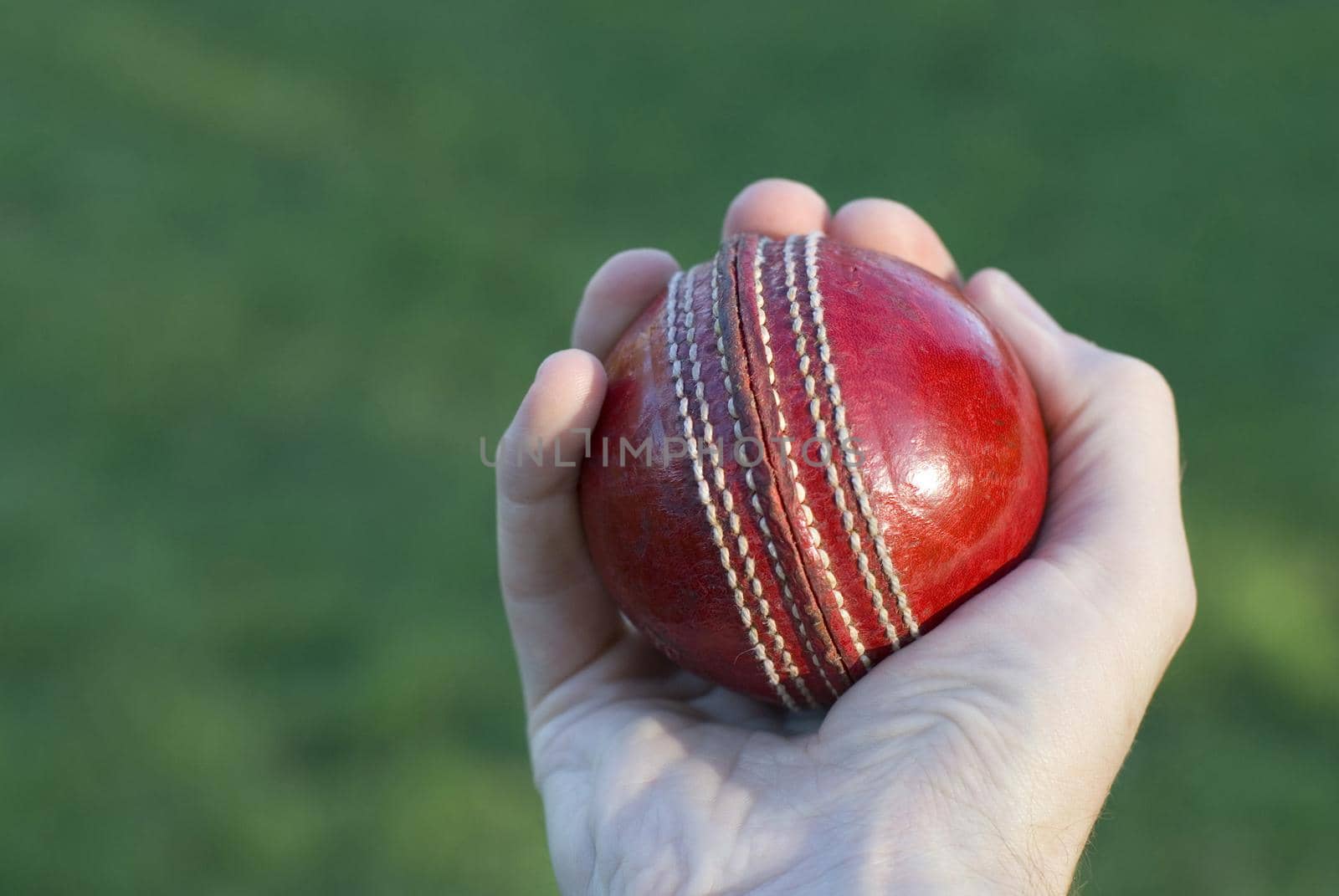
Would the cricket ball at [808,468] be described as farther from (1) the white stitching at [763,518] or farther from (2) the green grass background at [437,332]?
(2) the green grass background at [437,332]

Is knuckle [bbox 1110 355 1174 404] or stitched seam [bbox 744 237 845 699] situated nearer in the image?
stitched seam [bbox 744 237 845 699]

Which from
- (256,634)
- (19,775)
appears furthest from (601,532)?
(19,775)

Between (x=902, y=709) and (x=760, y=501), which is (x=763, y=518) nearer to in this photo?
(x=760, y=501)

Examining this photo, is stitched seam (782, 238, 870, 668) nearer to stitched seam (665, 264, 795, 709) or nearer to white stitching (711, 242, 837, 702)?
white stitching (711, 242, 837, 702)

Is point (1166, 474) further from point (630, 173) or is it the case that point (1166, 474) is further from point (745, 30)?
point (745, 30)

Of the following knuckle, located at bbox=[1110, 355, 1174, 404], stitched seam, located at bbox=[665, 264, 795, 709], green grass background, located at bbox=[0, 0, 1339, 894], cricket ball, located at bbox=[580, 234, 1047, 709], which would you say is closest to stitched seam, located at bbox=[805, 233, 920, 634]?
cricket ball, located at bbox=[580, 234, 1047, 709]

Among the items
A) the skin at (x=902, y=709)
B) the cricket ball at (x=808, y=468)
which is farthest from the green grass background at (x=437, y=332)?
the cricket ball at (x=808, y=468)
